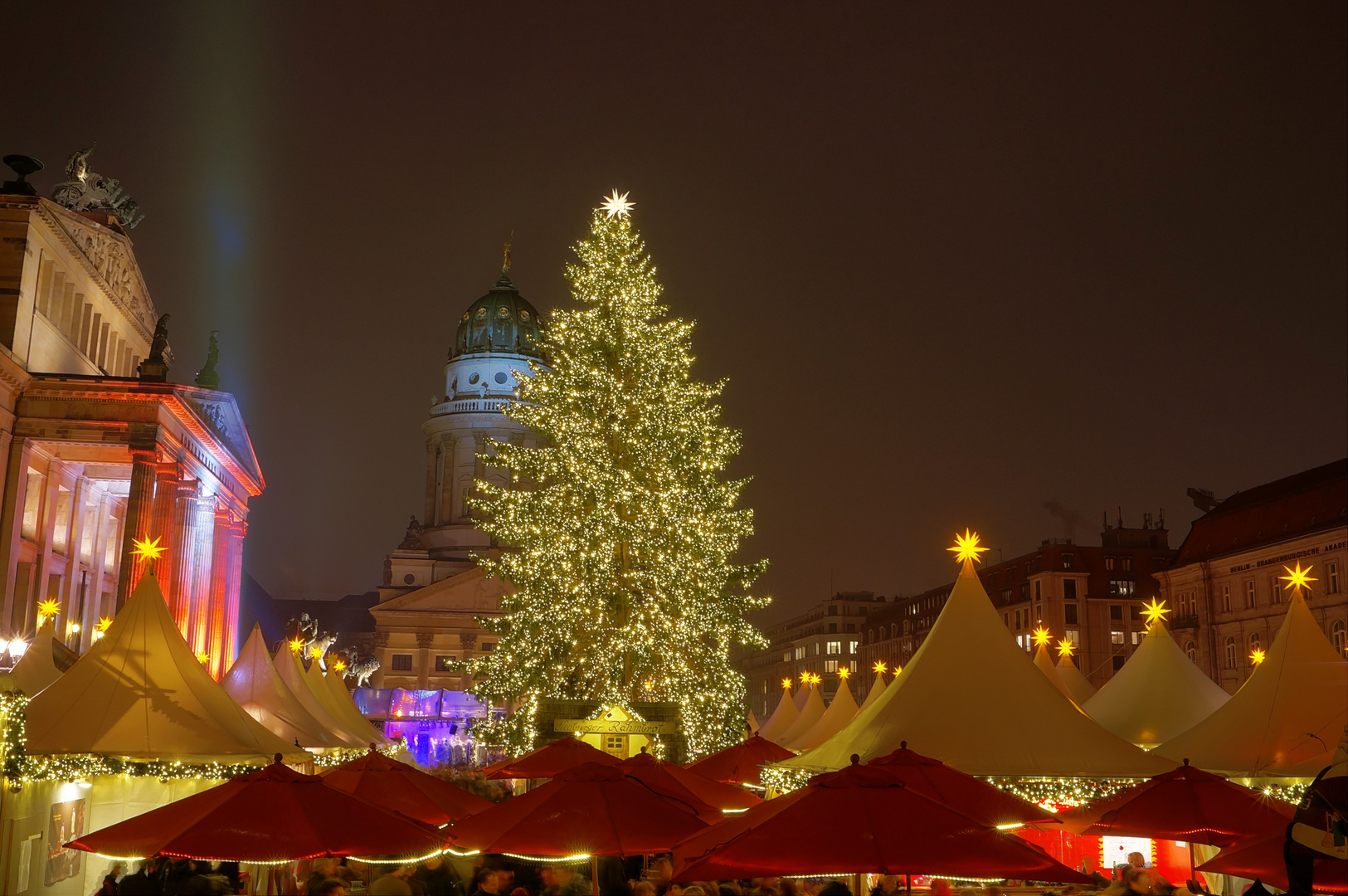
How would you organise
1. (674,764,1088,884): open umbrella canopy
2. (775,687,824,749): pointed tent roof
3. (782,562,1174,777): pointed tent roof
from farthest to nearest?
1. (775,687,824,749): pointed tent roof
2. (782,562,1174,777): pointed tent roof
3. (674,764,1088,884): open umbrella canopy

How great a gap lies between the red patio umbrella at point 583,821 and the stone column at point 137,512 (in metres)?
32.3

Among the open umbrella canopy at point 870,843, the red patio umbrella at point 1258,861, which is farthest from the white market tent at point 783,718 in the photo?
the open umbrella canopy at point 870,843

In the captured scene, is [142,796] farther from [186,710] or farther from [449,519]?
[449,519]

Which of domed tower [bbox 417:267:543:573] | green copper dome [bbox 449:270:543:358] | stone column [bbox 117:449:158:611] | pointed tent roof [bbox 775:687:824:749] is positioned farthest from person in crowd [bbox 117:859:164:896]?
green copper dome [bbox 449:270:543:358]

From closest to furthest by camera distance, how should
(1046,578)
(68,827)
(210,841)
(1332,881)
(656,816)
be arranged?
1. (1332,881)
2. (210,841)
3. (656,816)
4. (68,827)
5. (1046,578)

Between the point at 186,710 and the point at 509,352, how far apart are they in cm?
8614

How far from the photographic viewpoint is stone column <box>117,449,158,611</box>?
136 ft

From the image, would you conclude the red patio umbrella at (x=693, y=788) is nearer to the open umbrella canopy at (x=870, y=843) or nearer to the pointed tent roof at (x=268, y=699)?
the open umbrella canopy at (x=870, y=843)

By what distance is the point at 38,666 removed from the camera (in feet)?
78.9

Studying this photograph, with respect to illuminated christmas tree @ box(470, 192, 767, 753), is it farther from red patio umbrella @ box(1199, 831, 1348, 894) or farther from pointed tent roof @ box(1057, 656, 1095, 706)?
red patio umbrella @ box(1199, 831, 1348, 894)

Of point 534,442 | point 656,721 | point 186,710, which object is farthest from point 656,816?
point 534,442

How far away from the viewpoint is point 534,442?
10056cm

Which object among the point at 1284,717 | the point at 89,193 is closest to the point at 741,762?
the point at 1284,717

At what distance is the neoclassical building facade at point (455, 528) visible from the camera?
314 ft
